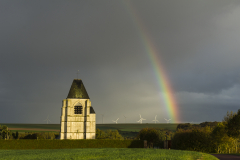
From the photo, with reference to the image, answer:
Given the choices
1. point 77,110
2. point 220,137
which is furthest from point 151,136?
point 77,110

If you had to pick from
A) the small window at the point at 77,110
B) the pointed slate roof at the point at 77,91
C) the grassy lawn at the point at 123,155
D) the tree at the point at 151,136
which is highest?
the pointed slate roof at the point at 77,91

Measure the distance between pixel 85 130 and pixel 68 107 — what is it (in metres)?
10.9

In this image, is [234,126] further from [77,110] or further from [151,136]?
[77,110]

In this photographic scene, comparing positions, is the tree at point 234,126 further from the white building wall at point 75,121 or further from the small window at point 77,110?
the small window at point 77,110

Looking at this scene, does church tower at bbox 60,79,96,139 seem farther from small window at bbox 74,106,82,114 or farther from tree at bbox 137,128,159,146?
tree at bbox 137,128,159,146

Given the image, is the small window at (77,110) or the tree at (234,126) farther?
the small window at (77,110)

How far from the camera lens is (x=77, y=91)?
88.6 m

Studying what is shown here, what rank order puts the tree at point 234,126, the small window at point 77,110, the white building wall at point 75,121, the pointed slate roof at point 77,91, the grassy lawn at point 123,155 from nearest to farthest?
the grassy lawn at point 123,155 < the tree at point 234,126 < the white building wall at point 75,121 < the small window at point 77,110 < the pointed slate roof at point 77,91

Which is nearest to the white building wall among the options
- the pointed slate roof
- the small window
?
the small window

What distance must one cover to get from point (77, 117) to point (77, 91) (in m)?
10.2

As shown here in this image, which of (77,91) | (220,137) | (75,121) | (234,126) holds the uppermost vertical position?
(77,91)

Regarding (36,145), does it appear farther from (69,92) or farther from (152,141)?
(152,141)

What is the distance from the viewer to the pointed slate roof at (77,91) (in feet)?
289

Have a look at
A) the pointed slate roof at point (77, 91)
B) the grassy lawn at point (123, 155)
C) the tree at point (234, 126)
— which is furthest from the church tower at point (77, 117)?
the grassy lawn at point (123, 155)
